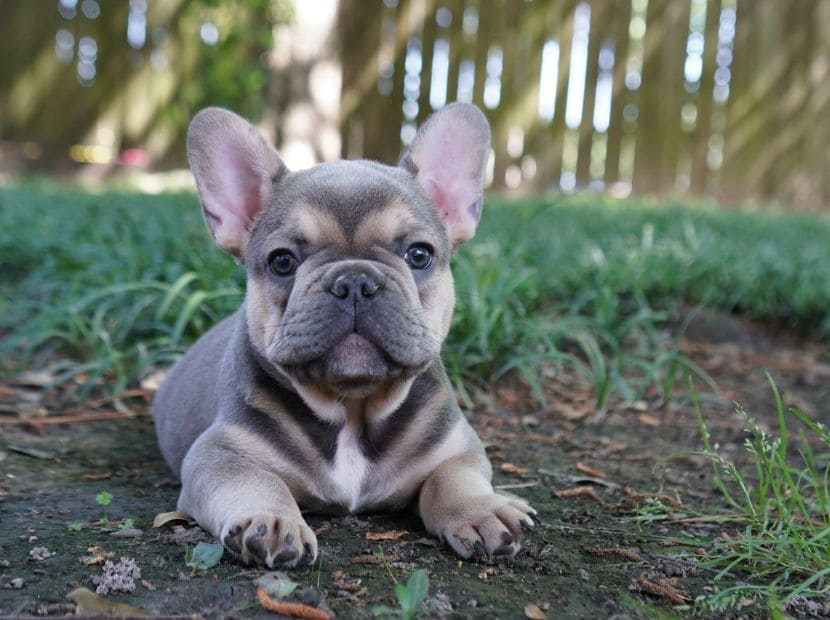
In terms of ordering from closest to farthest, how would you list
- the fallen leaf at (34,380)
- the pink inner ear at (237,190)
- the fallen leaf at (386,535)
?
the fallen leaf at (386,535), the pink inner ear at (237,190), the fallen leaf at (34,380)

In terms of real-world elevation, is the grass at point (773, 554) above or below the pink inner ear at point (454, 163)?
below

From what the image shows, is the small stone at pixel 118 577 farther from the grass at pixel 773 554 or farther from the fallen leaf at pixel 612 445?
the fallen leaf at pixel 612 445

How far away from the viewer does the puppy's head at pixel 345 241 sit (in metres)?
3.01

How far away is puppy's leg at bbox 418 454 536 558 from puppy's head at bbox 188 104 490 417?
39cm

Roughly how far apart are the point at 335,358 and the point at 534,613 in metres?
1.04

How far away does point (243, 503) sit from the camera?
2.84 metres

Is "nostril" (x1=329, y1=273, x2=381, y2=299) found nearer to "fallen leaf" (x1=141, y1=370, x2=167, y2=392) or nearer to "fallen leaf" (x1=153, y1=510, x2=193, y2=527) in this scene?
"fallen leaf" (x1=153, y1=510, x2=193, y2=527)

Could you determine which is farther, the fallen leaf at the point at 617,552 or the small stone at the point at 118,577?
the fallen leaf at the point at 617,552

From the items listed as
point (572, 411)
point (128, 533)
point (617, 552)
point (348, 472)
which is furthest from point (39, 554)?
point (572, 411)

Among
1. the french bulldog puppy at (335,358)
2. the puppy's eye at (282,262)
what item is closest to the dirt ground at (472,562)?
the french bulldog puppy at (335,358)

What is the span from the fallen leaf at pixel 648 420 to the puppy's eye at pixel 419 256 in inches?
71.5

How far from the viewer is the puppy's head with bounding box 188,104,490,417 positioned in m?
3.01

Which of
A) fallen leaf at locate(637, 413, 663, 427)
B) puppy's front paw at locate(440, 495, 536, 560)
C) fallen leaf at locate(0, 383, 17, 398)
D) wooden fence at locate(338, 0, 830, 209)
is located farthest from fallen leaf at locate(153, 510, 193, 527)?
wooden fence at locate(338, 0, 830, 209)

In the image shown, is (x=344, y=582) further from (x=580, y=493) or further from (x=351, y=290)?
(x=580, y=493)
